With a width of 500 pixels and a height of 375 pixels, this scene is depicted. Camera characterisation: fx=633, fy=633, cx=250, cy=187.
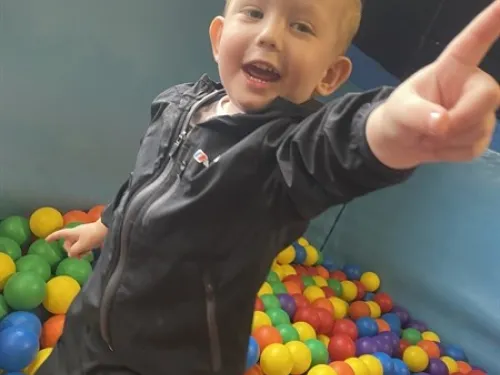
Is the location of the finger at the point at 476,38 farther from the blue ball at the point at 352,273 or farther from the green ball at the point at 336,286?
the blue ball at the point at 352,273

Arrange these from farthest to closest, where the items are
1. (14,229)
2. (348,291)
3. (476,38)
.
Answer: (348,291), (14,229), (476,38)

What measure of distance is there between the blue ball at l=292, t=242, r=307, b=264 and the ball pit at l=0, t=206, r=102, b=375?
1.31ft

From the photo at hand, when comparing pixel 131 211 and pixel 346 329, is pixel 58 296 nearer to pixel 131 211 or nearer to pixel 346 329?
pixel 131 211

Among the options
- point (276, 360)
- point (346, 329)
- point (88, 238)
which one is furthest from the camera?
point (346, 329)

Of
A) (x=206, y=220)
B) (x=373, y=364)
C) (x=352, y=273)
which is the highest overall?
(x=206, y=220)

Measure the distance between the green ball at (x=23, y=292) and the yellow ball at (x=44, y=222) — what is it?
21cm

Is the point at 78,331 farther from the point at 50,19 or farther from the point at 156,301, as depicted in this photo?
the point at 50,19

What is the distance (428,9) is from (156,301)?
1063 mm

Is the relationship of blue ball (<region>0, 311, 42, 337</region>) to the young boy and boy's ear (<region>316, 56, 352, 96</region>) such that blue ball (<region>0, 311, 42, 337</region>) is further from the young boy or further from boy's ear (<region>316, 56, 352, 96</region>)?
boy's ear (<region>316, 56, 352, 96</region>)

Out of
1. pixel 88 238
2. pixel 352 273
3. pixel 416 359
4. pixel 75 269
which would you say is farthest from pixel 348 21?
pixel 352 273

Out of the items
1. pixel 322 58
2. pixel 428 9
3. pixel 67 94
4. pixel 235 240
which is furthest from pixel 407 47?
pixel 235 240

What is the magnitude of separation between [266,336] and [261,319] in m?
0.09

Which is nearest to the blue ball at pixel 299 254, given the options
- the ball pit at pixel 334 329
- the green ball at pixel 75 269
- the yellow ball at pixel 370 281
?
the ball pit at pixel 334 329

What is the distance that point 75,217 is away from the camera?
61.2 inches
